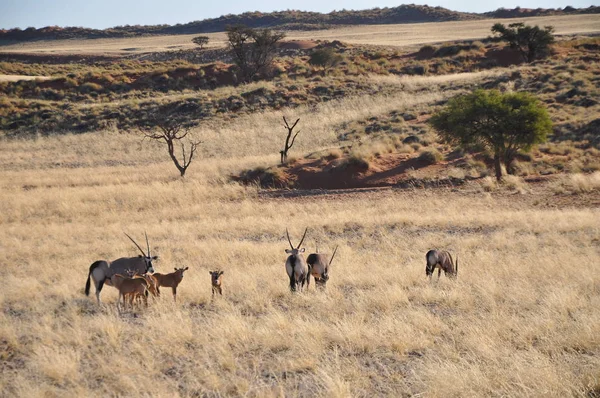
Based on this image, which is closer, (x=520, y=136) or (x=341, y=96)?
(x=520, y=136)

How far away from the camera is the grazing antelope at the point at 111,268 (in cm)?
931

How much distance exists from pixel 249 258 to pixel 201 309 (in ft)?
13.6

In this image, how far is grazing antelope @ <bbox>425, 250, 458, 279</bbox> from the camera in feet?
33.0

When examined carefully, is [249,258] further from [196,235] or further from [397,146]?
[397,146]

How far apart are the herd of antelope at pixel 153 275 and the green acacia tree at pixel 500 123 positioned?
16.4 m

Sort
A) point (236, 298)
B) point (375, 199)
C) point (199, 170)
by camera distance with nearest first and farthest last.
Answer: point (236, 298) < point (375, 199) < point (199, 170)

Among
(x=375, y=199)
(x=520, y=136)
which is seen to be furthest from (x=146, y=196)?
(x=520, y=136)

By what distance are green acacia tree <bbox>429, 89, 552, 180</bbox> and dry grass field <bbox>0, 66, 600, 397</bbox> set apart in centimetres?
384

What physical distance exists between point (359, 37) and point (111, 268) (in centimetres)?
11269

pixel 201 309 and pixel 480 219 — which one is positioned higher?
pixel 201 309

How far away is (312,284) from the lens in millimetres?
10828

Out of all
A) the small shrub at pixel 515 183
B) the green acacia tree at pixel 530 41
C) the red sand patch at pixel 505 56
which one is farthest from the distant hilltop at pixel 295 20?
the small shrub at pixel 515 183

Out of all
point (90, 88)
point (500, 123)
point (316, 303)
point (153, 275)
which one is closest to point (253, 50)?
point (90, 88)

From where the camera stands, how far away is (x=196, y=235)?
54.4 ft
